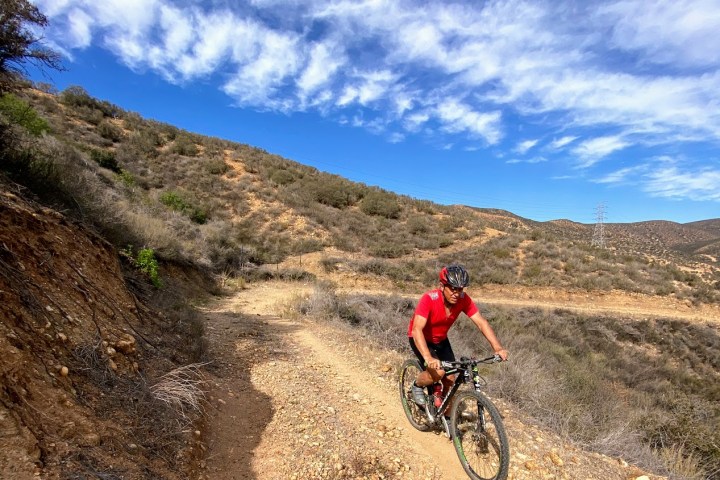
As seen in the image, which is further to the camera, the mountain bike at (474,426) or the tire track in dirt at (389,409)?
the tire track in dirt at (389,409)

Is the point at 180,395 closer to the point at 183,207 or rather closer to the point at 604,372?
the point at 604,372

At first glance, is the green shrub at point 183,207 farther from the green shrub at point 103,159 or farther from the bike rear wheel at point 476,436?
the bike rear wheel at point 476,436

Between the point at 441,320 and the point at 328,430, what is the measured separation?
183 cm

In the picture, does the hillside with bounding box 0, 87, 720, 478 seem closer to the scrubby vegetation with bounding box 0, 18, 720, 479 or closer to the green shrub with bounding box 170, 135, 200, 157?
the scrubby vegetation with bounding box 0, 18, 720, 479

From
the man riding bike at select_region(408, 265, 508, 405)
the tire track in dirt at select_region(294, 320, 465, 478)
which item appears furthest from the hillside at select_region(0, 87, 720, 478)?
the man riding bike at select_region(408, 265, 508, 405)

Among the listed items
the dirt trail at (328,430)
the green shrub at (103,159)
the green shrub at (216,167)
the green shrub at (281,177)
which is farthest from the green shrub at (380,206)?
the dirt trail at (328,430)

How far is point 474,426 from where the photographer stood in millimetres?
3781

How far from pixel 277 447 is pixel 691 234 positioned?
96.9 metres

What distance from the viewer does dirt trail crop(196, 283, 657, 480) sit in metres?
3.74

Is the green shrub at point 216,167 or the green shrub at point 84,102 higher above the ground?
the green shrub at point 84,102

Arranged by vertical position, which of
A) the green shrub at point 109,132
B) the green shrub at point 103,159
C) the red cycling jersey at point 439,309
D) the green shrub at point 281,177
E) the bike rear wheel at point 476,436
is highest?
the green shrub at point 109,132

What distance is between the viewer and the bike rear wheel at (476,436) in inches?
139

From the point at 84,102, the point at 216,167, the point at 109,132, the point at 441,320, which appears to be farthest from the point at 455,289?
the point at 84,102

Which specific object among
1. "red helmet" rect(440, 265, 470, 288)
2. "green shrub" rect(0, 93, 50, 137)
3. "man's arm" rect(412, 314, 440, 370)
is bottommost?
"man's arm" rect(412, 314, 440, 370)
